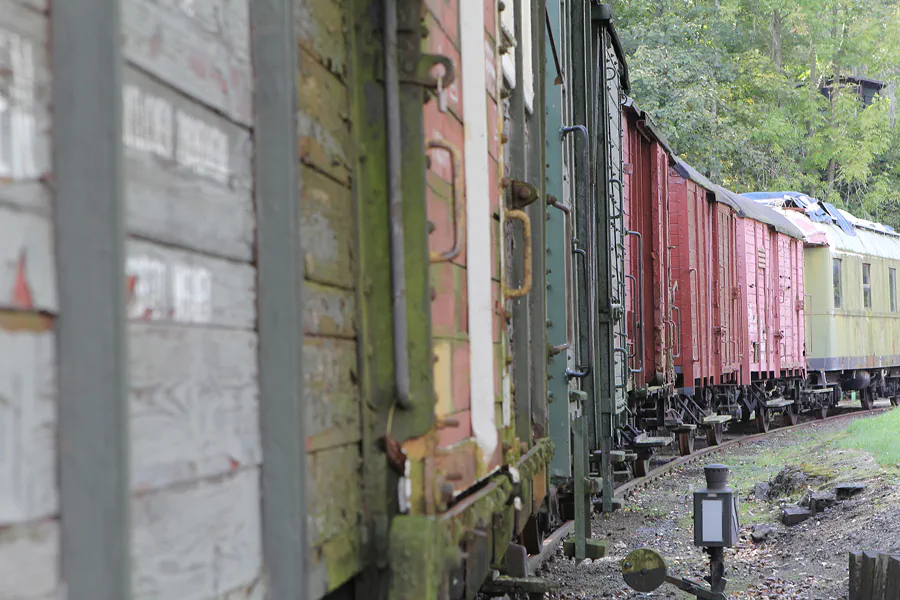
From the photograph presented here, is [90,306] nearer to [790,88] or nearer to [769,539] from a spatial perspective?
[769,539]

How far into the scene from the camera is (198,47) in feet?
4.61

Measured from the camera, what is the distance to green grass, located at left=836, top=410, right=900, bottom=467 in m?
11.8

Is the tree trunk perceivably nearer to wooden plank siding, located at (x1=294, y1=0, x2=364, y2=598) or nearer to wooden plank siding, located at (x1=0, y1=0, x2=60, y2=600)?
wooden plank siding, located at (x1=294, y1=0, x2=364, y2=598)

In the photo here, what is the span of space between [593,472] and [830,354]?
15051 millimetres

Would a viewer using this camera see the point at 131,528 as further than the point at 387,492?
No

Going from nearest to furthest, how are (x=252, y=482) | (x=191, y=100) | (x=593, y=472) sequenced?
(x=191, y=100), (x=252, y=482), (x=593, y=472)

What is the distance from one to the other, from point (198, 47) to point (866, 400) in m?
27.6

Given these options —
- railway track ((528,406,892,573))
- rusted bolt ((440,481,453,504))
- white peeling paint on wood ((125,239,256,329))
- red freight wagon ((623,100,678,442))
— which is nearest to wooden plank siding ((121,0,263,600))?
white peeling paint on wood ((125,239,256,329))

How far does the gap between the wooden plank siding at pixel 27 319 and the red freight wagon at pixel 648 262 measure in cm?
1102

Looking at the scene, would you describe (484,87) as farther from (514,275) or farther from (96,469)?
(96,469)

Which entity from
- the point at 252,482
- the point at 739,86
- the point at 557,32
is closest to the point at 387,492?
the point at 252,482

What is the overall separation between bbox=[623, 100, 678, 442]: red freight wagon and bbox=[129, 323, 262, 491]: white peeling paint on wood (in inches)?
414

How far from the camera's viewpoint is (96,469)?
1.04 meters

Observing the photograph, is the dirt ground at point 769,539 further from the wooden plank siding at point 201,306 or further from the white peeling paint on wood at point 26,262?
the white peeling paint on wood at point 26,262
